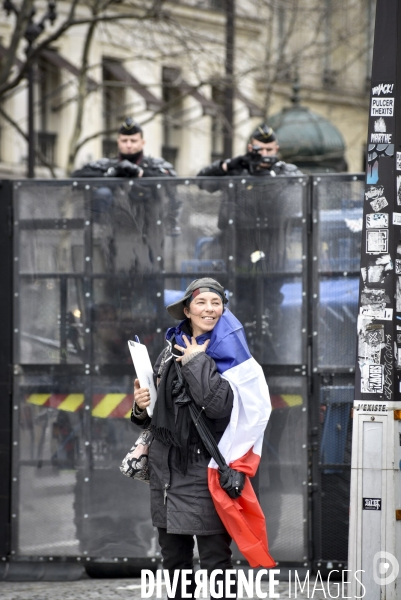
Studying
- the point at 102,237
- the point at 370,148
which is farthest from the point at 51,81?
the point at 370,148

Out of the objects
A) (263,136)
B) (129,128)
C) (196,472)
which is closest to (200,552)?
(196,472)

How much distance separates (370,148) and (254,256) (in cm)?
156

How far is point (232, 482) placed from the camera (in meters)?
5.30

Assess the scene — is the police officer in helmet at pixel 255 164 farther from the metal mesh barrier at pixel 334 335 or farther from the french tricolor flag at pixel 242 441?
the french tricolor flag at pixel 242 441

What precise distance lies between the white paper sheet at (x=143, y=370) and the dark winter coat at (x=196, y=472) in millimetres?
244

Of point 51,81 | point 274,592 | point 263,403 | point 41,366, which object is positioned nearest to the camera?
point 263,403

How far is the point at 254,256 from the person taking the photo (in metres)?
7.10

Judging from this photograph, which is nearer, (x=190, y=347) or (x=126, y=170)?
(x=190, y=347)

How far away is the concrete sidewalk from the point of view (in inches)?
268

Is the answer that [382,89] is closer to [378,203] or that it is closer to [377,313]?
[378,203]

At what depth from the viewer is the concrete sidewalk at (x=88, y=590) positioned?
6809 mm

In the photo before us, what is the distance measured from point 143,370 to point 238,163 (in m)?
2.14

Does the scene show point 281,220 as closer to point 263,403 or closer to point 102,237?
point 102,237

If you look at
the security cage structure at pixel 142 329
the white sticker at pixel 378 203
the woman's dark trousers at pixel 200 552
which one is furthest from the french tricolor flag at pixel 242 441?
the security cage structure at pixel 142 329
